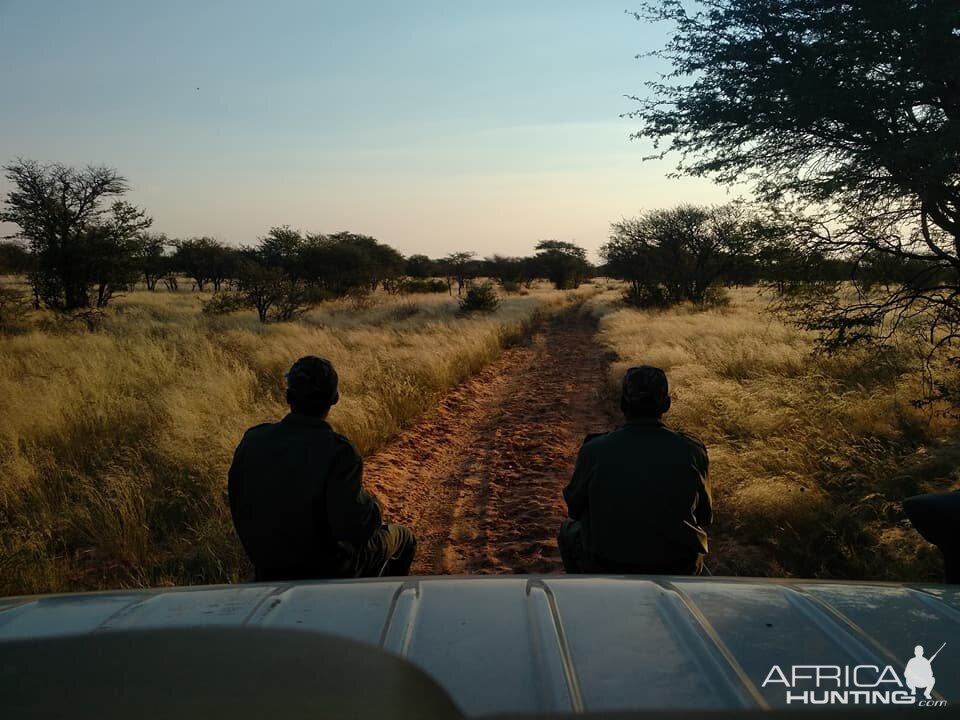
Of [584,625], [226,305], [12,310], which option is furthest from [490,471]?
[226,305]

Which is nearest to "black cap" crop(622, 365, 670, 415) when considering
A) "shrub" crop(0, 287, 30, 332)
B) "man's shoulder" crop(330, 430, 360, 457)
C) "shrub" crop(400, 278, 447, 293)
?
"man's shoulder" crop(330, 430, 360, 457)

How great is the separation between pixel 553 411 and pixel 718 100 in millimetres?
4679

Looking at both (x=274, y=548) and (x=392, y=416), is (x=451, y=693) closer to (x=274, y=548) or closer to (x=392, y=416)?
(x=274, y=548)

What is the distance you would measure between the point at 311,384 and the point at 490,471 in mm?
3943

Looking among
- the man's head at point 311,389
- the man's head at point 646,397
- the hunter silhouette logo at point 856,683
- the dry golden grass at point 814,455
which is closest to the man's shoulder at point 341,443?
the man's head at point 311,389

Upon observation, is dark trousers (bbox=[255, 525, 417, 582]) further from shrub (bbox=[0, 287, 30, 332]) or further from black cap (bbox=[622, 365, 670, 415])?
shrub (bbox=[0, 287, 30, 332])

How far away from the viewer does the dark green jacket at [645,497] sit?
2752 mm

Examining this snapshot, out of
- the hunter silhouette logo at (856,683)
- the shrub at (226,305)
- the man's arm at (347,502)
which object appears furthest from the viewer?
the shrub at (226,305)

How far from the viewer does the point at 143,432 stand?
6.50m

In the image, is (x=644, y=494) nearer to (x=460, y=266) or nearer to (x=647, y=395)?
(x=647, y=395)

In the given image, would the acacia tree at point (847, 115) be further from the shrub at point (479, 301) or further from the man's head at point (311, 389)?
the shrub at point (479, 301)

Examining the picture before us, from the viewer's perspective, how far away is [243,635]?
1.03m

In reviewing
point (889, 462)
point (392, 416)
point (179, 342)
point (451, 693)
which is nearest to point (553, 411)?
point (392, 416)

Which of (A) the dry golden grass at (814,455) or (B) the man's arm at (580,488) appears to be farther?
(A) the dry golden grass at (814,455)
